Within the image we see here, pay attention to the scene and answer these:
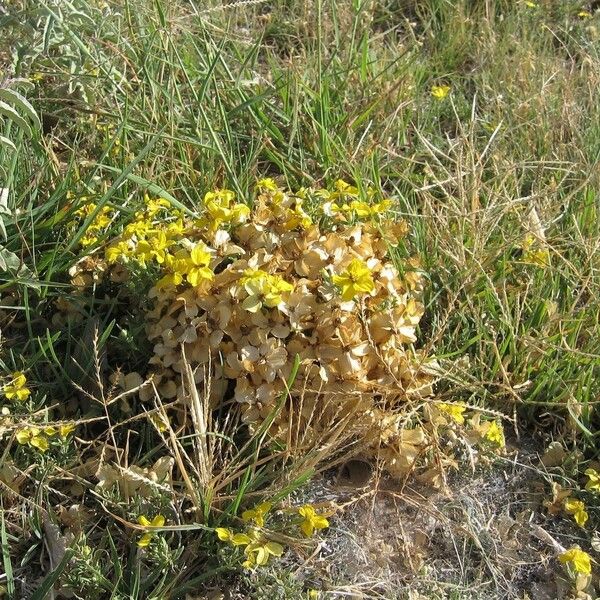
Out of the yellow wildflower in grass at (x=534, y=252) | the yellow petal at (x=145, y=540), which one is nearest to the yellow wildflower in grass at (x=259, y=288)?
the yellow petal at (x=145, y=540)

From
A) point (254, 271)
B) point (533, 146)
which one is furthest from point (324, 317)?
point (533, 146)

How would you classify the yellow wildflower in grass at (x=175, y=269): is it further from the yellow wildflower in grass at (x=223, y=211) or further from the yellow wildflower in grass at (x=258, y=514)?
the yellow wildflower in grass at (x=258, y=514)

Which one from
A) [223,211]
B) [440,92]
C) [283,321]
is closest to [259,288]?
[283,321]

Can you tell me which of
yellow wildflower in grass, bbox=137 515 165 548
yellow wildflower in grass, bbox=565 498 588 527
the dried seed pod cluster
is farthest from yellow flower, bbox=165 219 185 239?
yellow wildflower in grass, bbox=565 498 588 527

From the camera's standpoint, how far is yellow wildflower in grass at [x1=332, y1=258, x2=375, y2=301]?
5.65 feet

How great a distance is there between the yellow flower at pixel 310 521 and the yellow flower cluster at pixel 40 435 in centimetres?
54

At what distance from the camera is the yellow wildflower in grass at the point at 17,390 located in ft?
5.92

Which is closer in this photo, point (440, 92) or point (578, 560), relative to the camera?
point (578, 560)

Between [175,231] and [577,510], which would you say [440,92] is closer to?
[175,231]

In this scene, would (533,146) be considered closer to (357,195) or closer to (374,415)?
(357,195)

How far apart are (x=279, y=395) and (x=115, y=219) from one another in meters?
0.72

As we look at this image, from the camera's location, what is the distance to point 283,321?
71.3 inches

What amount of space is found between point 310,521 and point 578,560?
586mm

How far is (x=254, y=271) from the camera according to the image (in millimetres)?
1761
